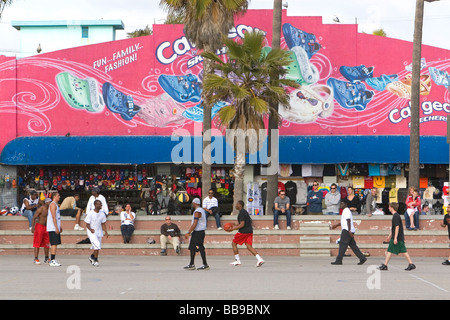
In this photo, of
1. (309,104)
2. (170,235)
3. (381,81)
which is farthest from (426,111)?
(170,235)

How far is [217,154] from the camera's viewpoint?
95.3 ft

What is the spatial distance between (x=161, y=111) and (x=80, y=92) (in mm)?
3390

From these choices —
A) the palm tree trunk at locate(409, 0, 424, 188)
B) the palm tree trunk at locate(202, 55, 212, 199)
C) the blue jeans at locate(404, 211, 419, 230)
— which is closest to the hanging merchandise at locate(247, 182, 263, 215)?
the palm tree trunk at locate(202, 55, 212, 199)

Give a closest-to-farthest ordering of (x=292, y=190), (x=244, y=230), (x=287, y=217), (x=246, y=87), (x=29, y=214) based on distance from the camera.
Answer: (x=244, y=230)
(x=29, y=214)
(x=287, y=217)
(x=246, y=87)
(x=292, y=190)

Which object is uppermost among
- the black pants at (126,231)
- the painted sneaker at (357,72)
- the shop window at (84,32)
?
the shop window at (84,32)

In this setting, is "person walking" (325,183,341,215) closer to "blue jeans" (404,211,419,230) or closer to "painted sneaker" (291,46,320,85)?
"blue jeans" (404,211,419,230)

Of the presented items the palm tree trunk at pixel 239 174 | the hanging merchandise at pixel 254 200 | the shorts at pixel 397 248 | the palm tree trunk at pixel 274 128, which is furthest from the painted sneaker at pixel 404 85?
the shorts at pixel 397 248

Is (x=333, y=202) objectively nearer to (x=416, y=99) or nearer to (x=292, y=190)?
(x=292, y=190)

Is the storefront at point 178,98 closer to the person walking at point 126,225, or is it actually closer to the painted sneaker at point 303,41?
the painted sneaker at point 303,41

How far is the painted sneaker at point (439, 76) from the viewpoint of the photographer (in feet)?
102

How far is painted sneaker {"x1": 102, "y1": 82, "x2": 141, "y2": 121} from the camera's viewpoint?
101 feet

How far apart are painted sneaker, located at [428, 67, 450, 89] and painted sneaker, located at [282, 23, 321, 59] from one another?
4763 millimetres

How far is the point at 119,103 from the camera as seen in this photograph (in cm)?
3080

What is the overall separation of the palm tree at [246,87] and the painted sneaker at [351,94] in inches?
226
